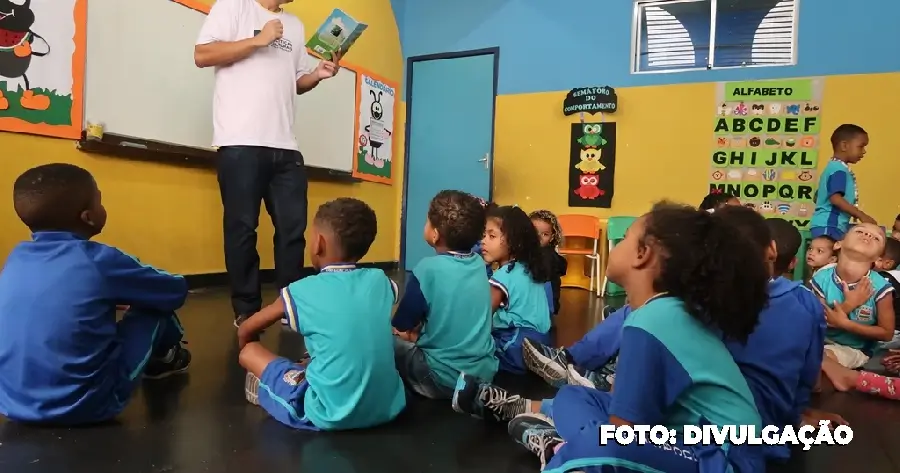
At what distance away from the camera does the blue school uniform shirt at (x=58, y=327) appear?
1.29m

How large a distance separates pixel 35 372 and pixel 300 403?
57 centimetres

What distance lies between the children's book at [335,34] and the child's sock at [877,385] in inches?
89.6

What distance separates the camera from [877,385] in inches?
79.5

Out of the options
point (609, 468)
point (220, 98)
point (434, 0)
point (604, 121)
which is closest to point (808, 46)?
point (604, 121)

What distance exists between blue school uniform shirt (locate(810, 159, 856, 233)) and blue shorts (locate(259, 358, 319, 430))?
10.6 ft

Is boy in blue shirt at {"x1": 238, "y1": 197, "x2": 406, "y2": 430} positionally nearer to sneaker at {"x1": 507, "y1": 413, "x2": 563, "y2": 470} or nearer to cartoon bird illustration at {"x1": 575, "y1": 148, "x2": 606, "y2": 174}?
sneaker at {"x1": 507, "y1": 413, "x2": 563, "y2": 470}

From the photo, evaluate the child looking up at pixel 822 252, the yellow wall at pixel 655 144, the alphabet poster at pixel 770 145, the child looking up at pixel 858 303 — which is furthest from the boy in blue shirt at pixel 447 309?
the alphabet poster at pixel 770 145

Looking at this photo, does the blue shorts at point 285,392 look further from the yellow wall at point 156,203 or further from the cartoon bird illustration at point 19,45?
the cartoon bird illustration at point 19,45

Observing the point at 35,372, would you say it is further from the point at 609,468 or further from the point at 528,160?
the point at 528,160

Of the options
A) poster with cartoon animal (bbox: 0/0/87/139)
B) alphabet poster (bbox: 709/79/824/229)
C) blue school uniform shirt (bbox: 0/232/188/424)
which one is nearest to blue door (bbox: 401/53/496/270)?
alphabet poster (bbox: 709/79/824/229)

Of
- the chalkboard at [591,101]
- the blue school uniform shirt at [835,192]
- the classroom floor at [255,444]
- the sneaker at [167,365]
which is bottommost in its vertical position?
the classroom floor at [255,444]

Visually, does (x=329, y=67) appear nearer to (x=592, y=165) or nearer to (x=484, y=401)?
(x=484, y=401)

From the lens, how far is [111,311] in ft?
4.61

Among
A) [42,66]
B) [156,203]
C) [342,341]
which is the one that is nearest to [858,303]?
[342,341]
